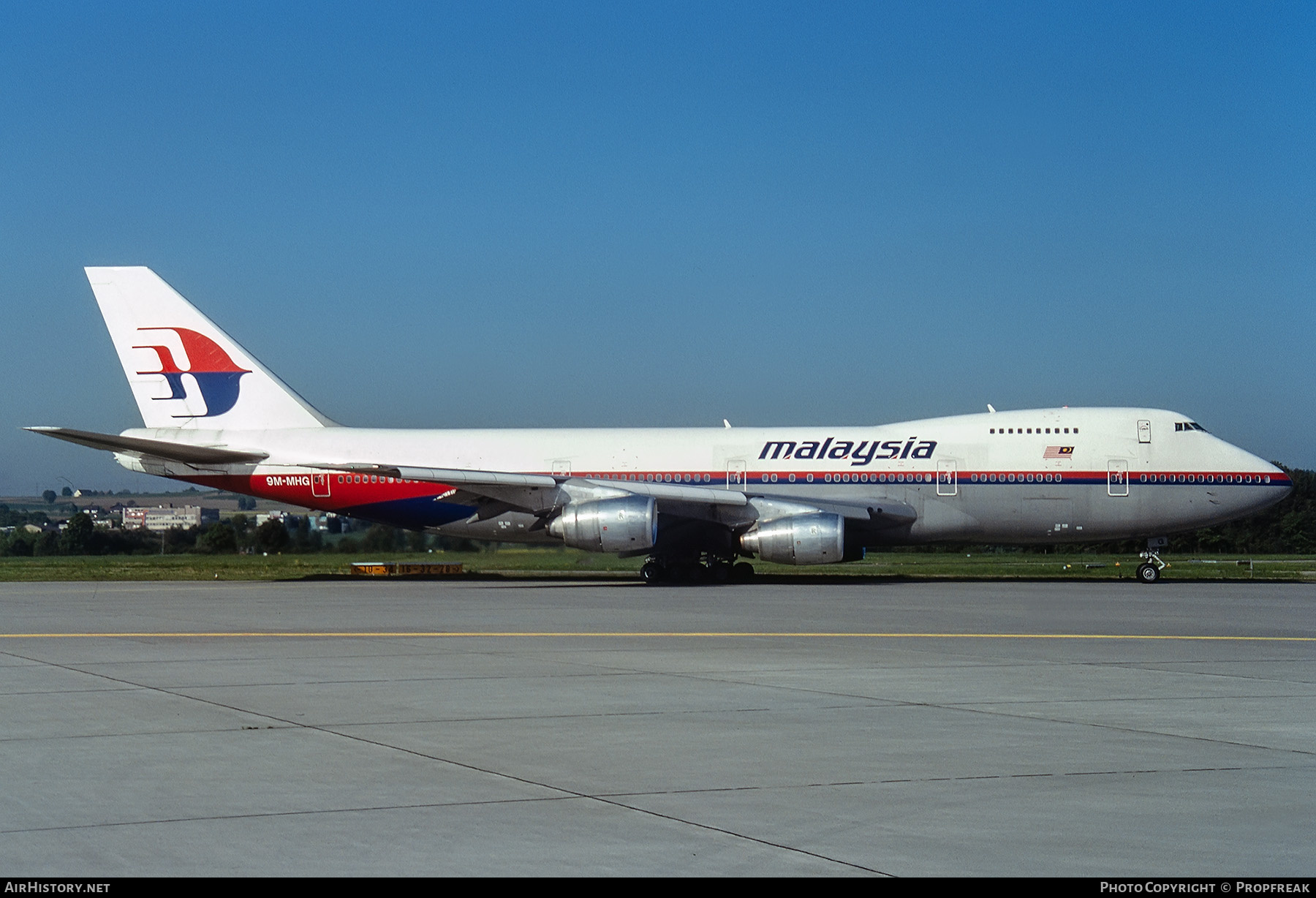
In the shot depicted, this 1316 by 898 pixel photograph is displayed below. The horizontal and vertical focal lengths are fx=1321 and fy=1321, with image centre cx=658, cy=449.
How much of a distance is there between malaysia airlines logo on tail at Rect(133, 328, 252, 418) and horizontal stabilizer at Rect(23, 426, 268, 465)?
143 cm

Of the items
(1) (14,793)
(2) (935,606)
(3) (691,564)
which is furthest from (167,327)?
(1) (14,793)

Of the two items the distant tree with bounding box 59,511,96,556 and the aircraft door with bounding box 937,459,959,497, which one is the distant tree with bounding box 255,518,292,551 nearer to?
the distant tree with bounding box 59,511,96,556

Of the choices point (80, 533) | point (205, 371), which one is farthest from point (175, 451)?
point (80, 533)

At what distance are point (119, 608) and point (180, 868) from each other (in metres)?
19.4

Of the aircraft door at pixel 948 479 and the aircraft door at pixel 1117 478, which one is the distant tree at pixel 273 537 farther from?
→ the aircraft door at pixel 1117 478

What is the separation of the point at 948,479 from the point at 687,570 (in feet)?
22.3

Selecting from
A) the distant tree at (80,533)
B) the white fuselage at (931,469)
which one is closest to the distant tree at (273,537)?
the distant tree at (80,533)

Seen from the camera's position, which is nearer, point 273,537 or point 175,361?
point 175,361

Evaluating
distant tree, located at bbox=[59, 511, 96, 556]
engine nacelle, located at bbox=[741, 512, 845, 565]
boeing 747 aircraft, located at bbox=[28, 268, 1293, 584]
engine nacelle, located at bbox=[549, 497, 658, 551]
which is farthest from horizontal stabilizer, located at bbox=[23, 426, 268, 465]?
distant tree, located at bbox=[59, 511, 96, 556]

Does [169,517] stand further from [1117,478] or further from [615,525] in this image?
[1117,478]

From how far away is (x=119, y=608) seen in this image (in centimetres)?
2339

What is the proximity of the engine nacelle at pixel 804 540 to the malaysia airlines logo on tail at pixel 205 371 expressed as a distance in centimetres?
1524

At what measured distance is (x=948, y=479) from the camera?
32.1 m

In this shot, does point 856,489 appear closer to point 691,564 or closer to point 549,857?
point 691,564
